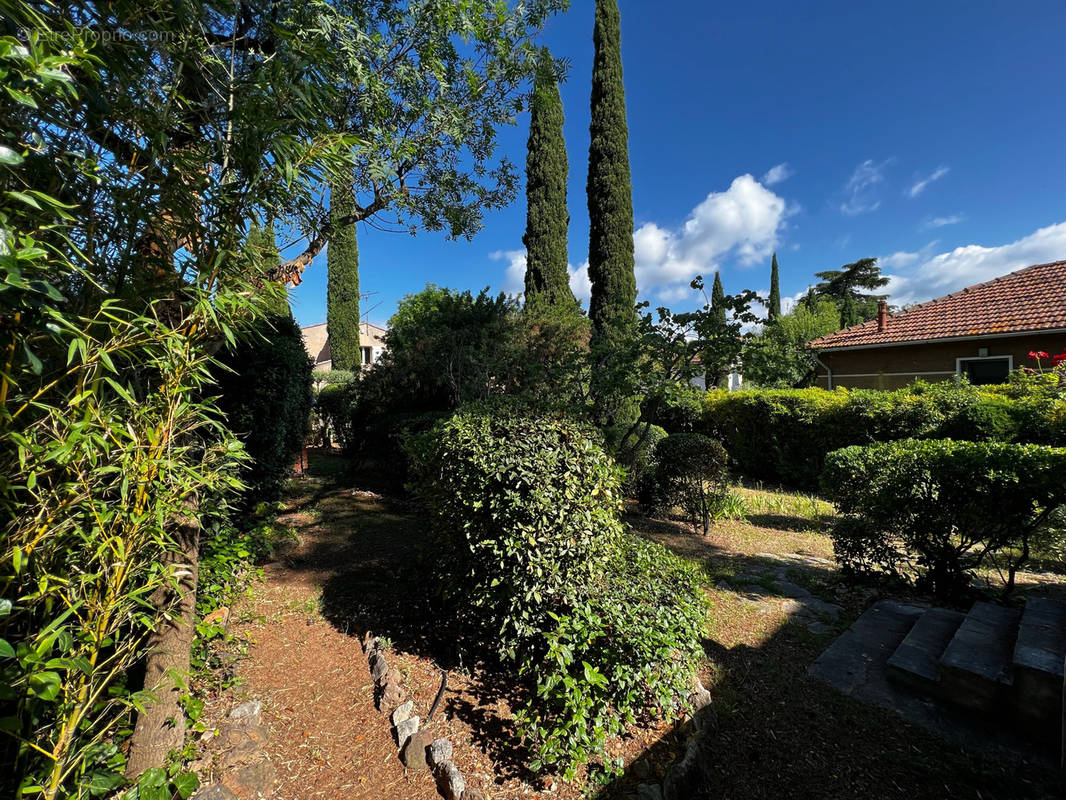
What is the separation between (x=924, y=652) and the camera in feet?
9.46

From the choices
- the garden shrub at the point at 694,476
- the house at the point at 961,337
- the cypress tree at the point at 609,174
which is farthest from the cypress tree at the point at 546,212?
the house at the point at 961,337

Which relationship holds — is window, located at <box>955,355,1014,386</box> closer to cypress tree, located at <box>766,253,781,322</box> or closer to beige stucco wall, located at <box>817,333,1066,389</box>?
beige stucco wall, located at <box>817,333,1066,389</box>

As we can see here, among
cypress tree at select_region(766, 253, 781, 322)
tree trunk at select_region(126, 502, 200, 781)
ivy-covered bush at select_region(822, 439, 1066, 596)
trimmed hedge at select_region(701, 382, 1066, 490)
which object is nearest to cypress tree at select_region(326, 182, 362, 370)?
trimmed hedge at select_region(701, 382, 1066, 490)

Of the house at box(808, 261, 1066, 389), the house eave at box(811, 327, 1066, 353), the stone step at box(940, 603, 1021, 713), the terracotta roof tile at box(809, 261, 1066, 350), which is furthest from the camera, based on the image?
the terracotta roof tile at box(809, 261, 1066, 350)

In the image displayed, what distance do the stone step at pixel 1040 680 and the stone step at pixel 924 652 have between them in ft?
1.23

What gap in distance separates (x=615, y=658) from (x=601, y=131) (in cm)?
1197

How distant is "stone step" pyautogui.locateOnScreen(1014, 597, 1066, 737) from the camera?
7.39ft

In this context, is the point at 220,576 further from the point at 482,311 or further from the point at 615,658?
the point at 482,311

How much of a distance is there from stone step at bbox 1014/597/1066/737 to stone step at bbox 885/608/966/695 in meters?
0.38

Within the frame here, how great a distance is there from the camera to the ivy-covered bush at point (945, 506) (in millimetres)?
3402

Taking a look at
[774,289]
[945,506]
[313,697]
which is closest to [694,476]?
[945,506]

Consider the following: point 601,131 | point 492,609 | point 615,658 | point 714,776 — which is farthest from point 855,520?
point 601,131

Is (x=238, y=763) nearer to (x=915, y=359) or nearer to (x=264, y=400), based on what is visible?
(x=264, y=400)

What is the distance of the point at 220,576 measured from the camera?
2586 millimetres
